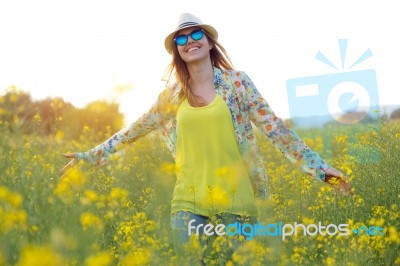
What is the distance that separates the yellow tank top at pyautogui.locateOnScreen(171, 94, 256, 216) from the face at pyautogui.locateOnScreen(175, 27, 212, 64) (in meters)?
0.26

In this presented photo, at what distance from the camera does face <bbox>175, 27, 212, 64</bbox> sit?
13.2 feet

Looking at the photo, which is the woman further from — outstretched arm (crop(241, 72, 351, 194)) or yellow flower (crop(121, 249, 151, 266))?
yellow flower (crop(121, 249, 151, 266))

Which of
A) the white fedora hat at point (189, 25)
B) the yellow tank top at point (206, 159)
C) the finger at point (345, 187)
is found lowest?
the finger at point (345, 187)

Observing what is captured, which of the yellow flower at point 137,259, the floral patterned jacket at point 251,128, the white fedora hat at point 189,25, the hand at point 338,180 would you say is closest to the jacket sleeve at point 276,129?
the floral patterned jacket at point 251,128

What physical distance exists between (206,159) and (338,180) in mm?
771

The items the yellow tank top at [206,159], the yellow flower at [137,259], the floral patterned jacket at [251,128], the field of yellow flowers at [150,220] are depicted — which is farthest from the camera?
the floral patterned jacket at [251,128]

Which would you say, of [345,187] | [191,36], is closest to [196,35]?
[191,36]

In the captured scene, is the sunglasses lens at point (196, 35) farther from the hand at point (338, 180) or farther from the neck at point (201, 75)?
the hand at point (338, 180)

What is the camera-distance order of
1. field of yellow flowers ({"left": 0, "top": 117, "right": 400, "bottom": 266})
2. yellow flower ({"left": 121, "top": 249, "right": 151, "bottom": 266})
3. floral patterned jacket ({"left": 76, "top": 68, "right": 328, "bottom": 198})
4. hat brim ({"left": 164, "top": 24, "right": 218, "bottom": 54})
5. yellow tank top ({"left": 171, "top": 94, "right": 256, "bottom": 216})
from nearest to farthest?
field of yellow flowers ({"left": 0, "top": 117, "right": 400, "bottom": 266}), yellow flower ({"left": 121, "top": 249, "right": 151, "bottom": 266}), yellow tank top ({"left": 171, "top": 94, "right": 256, "bottom": 216}), floral patterned jacket ({"left": 76, "top": 68, "right": 328, "bottom": 198}), hat brim ({"left": 164, "top": 24, "right": 218, "bottom": 54})

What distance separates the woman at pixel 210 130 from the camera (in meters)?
3.80

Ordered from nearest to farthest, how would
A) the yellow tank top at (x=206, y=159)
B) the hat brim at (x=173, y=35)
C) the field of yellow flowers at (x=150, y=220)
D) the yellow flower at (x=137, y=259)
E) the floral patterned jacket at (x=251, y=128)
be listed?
the field of yellow flowers at (x=150, y=220) → the yellow flower at (x=137, y=259) → the yellow tank top at (x=206, y=159) → the floral patterned jacket at (x=251, y=128) → the hat brim at (x=173, y=35)

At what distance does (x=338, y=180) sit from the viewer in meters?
3.87

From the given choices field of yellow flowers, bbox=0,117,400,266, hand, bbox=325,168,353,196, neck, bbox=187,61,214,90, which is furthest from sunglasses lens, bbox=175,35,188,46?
hand, bbox=325,168,353,196

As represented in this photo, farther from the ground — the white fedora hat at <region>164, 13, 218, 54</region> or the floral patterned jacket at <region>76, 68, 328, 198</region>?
the white fedora hat at <region>164, 13, 218, 54</region>
